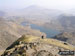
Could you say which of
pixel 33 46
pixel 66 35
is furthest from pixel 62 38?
pixel 33 46

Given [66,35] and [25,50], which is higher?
[25,50]

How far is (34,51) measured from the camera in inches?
1331

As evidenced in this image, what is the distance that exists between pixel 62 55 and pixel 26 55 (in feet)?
27.9

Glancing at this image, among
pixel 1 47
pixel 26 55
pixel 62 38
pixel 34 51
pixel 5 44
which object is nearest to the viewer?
pixel 26 55

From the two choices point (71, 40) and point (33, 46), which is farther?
point (71, 40)

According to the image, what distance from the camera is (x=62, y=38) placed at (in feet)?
468

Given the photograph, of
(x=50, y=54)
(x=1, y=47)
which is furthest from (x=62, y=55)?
(x=1, y=47)

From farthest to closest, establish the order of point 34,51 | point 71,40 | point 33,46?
point 71,40
point 33,46
point 34,51

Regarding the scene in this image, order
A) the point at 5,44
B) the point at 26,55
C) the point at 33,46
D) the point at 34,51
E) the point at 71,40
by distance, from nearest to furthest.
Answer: the point at 26,55
the point at 34,51
the point at 33,46
the point at 5,44
the point at 71,40

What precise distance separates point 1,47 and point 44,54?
67.9 metres

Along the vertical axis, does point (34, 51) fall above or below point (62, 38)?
above

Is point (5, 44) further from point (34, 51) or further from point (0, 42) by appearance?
point (34, 51)

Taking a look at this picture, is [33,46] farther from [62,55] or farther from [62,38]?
[62,38]

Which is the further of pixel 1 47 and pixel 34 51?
pixel 1 47
